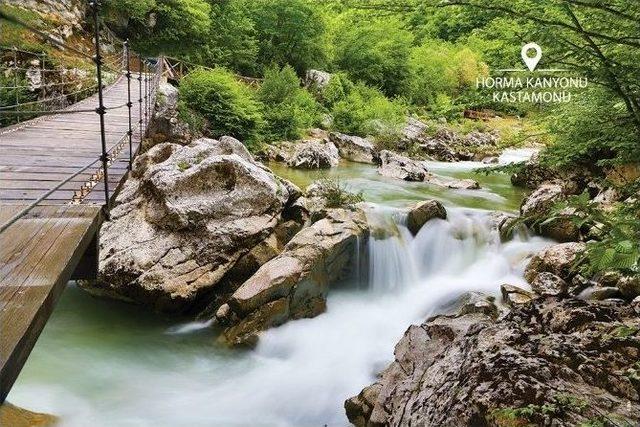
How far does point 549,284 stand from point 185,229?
564cm

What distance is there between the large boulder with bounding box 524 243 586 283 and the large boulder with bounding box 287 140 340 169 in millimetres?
9176

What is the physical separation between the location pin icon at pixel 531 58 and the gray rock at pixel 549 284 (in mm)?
4654

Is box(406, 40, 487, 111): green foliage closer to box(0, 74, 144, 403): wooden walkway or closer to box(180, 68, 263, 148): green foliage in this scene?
box(180, 68, 263, 148): green foliage

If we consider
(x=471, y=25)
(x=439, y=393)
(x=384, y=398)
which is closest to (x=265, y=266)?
(x=384, y=398)

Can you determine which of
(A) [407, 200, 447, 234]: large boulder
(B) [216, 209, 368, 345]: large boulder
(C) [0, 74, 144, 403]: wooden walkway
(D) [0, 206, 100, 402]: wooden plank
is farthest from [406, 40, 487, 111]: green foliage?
(D) [0, 206, 100, 402]: wooden plank

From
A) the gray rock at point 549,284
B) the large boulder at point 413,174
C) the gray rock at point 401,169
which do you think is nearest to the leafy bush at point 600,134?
the gray rock at point 549,284

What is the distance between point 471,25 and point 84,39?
2079 centimetres

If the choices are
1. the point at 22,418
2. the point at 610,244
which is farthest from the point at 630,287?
the point at 22,418

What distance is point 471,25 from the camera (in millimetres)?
2955

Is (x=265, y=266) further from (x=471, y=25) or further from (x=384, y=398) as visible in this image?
(x=471, y=25)

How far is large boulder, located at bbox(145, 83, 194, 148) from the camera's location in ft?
43.7

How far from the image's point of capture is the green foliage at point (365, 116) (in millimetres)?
21219

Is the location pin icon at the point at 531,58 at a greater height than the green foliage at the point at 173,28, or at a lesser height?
lesser

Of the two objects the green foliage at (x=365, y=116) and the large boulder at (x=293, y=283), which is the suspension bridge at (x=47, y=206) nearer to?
the large boulder at (x=293, y=283)
